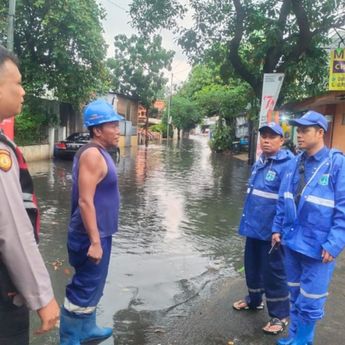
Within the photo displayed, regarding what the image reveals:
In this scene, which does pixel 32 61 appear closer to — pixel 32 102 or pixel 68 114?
pixel 32 102

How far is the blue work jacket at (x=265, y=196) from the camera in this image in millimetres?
3854

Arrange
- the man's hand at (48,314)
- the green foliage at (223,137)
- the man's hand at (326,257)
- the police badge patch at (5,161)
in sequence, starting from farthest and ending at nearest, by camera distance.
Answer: the green foliage at (223,137), the man's hand at (326,257), the man's hand at (48,314), the police badge patch at (5,161)

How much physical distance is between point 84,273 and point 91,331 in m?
0.61

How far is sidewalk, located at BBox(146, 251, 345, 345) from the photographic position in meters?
3.58

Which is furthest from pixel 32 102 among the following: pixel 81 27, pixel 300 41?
pixel 300 41

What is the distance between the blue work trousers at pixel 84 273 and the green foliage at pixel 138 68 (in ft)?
126

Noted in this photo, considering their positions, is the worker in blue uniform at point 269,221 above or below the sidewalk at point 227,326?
above

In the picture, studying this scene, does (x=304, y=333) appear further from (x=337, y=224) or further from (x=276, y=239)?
(x=337, y=224)

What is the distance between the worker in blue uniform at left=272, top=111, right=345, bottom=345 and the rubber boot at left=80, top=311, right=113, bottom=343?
145 cm

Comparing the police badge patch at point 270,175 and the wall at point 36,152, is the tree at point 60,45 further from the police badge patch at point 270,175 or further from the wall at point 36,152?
the police badge patch at point 270,175

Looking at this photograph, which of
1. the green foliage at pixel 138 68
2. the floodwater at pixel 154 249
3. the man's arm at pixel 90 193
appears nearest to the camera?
the man's arm at pixel 90 193

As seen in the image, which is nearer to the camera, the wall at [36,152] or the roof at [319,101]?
the roof at [319,101]

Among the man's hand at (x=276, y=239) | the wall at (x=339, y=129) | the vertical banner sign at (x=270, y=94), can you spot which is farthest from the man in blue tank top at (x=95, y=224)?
the wall at (x=339, y=129)

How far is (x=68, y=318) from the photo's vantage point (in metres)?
3.19
